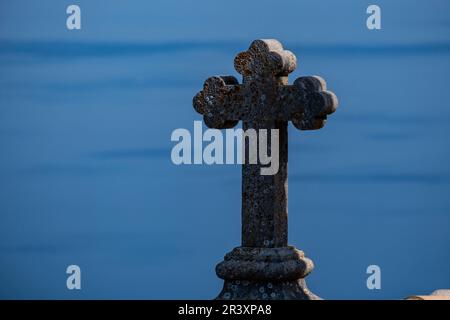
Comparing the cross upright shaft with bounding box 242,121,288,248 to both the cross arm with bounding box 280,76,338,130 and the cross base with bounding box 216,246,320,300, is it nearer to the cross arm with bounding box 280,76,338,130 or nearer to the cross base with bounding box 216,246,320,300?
the cross base with bounding box 216,246,320,300

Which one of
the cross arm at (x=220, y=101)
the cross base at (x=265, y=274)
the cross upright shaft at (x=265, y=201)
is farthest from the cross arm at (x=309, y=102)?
the cross base at (x=265, y=274)

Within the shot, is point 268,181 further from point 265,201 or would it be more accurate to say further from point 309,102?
point 309,102

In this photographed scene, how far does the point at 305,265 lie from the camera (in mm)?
15500

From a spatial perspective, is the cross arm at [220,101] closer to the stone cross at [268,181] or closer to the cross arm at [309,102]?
the stone cross at [268,181]

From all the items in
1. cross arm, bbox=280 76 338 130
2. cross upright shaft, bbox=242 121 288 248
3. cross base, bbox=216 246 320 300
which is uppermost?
cross arm, bbox=280 76 338 130

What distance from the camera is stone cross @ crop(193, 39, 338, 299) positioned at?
15.4m

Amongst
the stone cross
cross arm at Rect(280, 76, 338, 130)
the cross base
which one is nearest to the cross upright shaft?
the stone cross

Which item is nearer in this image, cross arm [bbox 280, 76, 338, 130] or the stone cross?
cross arm [bbox 280, 76, 338, 130]

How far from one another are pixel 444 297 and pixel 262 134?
2.20 metres

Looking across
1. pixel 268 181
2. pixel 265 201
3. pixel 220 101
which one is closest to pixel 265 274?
pixel 265 201

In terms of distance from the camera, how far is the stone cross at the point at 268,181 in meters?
15.4

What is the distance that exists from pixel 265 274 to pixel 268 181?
850mm

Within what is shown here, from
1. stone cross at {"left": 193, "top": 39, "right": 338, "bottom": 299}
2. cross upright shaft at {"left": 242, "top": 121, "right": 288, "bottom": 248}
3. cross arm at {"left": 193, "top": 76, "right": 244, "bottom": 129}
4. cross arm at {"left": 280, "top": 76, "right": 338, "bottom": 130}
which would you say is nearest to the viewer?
cross arm at {"left": 280, "top": 76, "right": 338, "bottom": 130}
